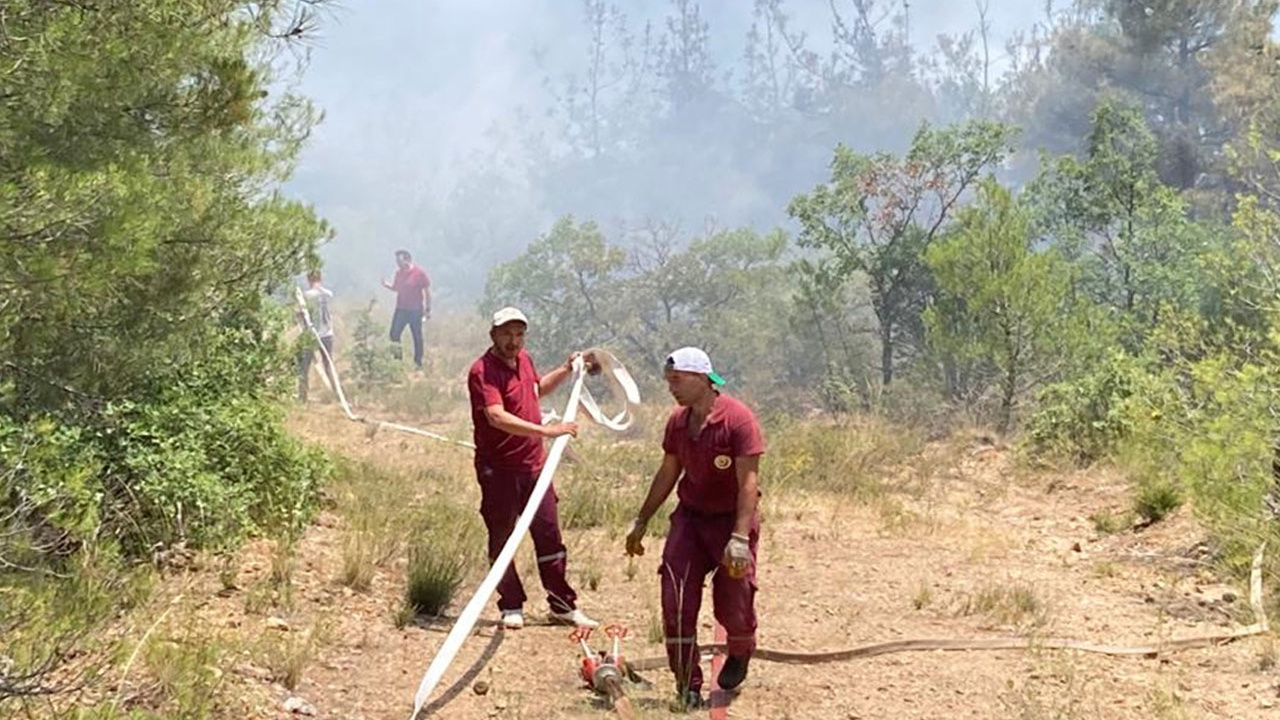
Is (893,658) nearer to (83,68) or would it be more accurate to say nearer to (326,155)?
(83,68)

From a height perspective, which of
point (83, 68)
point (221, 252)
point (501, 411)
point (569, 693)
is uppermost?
point (83, 68)

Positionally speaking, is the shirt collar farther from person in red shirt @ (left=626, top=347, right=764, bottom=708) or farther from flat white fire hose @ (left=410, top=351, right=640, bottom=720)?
flat white fire hose @ (left=410, top=351, right=640, bottom=720)

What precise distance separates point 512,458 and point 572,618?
0.90m

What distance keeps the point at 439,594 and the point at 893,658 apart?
224cm

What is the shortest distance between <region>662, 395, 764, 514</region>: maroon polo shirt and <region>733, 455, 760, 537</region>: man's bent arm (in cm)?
3

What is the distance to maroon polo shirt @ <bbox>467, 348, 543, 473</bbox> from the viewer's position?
4.74 m

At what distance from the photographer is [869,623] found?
5367 mm

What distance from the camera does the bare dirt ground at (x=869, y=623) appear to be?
4.04m

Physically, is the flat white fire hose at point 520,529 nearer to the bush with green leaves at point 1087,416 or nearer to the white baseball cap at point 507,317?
the white baseball cap at point 507,317

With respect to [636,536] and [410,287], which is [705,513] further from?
[410,287]

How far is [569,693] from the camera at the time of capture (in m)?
4.20

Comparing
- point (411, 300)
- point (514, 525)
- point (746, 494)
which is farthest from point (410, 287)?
point (746, 494)

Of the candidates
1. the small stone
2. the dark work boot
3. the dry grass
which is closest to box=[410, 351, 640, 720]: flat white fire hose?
the small stone

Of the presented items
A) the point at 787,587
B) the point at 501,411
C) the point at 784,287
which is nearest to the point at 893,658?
the point at 787,587
